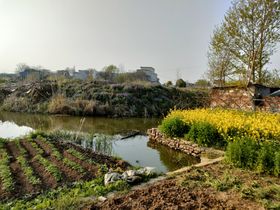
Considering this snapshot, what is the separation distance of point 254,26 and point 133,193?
1450cm

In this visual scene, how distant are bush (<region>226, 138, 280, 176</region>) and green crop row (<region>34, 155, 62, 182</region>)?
144 inches

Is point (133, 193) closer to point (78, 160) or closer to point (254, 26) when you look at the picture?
point (78, 160)

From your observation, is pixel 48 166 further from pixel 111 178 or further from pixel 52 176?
pixel 111 178

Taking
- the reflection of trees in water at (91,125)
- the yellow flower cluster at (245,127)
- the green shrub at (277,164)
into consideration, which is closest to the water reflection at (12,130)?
the reflection of trees in water at (91,125)

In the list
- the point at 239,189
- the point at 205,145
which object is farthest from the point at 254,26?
the point at 239,189

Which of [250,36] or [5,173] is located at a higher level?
[250,36]

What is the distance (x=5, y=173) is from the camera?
17.3 feet

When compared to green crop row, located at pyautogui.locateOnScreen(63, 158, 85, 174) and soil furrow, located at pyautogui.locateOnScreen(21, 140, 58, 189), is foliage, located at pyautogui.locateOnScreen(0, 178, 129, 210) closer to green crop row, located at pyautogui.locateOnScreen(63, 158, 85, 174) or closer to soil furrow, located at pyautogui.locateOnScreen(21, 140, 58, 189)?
soil furrow, located at pyautogui.locateOnScreen(21, 140, 58, 189)

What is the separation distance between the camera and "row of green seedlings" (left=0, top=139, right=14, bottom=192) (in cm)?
471

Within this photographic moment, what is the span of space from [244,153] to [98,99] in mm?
16093

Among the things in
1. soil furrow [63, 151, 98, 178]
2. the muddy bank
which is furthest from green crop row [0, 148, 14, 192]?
the muddy bank

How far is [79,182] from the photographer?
4.85 meters

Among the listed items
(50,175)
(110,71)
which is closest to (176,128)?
(50,175)

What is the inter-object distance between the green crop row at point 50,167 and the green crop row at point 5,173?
0.68 meters
